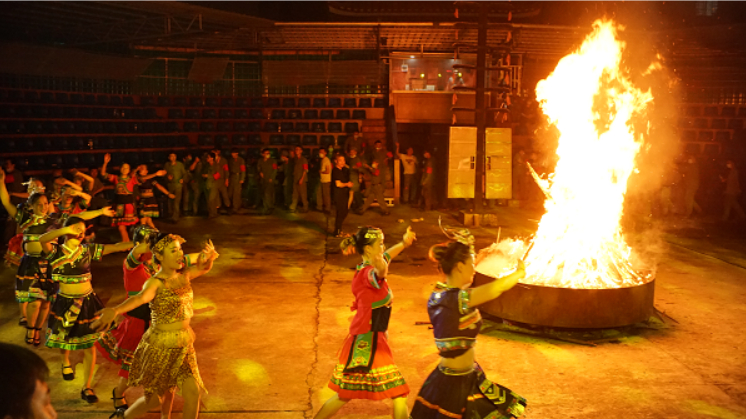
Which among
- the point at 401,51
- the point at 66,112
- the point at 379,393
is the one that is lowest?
the point at 379,393

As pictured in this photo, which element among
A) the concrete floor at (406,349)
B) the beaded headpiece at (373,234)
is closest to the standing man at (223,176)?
Answer: the concrete floor at (406,349)

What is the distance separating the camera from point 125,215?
1367 cm

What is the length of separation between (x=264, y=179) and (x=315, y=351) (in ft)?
37.2

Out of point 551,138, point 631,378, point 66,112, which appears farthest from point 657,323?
point 66,112

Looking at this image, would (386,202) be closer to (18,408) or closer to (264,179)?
(264,179)

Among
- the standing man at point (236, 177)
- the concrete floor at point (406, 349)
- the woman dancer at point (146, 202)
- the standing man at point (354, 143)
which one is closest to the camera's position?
the concrete floor at point (406, 349)

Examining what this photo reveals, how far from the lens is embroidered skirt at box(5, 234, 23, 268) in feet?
27.9

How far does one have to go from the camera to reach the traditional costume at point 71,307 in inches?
245

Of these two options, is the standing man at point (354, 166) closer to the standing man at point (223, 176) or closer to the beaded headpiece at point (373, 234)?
the standing man at point (223, 176)

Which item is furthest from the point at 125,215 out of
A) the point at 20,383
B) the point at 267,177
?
the point at 20,383

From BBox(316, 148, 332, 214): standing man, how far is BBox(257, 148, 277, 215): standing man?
1293 millimetres

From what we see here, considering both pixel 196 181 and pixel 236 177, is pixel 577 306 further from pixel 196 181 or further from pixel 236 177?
pixel 196 181

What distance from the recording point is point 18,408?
203 centimetres

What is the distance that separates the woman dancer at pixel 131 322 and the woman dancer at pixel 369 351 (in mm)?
1506
